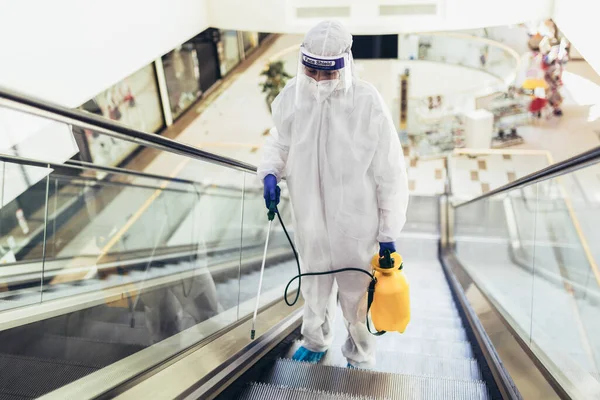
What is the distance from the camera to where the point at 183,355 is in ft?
6.67

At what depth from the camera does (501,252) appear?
3553 mm

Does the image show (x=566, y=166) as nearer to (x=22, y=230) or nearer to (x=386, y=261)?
(x=386, y=261)

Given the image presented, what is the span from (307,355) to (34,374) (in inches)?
55.9

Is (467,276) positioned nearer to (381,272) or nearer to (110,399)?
(381,272)

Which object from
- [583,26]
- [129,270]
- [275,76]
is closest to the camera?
[129,270]

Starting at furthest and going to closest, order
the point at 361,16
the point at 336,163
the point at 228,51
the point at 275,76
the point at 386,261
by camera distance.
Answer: the point at 228,51, the point at 275,76, the point at 361,16, the point at 386,261, the point at 336,163

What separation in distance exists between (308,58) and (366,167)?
19.0 inches

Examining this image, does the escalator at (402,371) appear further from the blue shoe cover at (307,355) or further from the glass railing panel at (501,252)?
the glass railing panel at (501,252)

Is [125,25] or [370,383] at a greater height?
[125,25]

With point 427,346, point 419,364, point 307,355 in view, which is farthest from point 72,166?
point 427,346

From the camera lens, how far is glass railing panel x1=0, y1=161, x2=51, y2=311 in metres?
2.43

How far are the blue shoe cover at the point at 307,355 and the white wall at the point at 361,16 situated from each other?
499 centimetres

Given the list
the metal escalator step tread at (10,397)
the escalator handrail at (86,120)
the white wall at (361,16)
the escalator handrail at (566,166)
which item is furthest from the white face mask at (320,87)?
the white wall at (361,16)

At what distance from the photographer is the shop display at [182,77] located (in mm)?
10422
